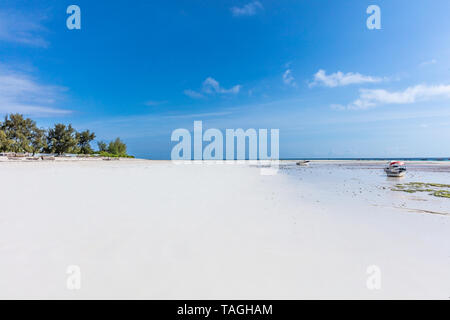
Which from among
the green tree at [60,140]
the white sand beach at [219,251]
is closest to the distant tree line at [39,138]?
the green tree at [60,140]

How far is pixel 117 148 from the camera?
264 feet

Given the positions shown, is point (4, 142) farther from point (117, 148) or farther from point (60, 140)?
point (117, 148)

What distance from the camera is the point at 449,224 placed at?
5219mm

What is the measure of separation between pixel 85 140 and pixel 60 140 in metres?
8.06

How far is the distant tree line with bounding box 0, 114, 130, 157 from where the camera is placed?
49.9 metres

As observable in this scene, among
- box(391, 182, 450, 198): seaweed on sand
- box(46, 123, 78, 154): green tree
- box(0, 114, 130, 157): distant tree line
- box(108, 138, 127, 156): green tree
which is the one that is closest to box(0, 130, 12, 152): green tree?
box(0, 114, 130, 157): distant tree line

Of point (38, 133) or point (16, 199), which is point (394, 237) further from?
point (38, 133)

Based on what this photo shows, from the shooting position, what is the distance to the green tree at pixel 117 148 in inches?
3105

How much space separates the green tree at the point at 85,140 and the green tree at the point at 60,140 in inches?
140

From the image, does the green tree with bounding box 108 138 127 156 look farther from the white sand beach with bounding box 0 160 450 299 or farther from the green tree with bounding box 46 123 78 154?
the white sand beach with bounding box 0 160 450 299

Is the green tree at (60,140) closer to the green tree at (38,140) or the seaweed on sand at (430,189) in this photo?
the green tree at (38,140)

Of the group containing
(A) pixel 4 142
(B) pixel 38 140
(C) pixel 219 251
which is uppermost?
(B) pixel 38 140

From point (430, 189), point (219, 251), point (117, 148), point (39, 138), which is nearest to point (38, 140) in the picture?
point (39, 138)
